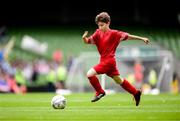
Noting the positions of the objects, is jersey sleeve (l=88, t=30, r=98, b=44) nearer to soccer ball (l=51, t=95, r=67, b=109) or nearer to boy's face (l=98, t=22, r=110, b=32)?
boy's face (l=98, t=22, r=110, b=32)

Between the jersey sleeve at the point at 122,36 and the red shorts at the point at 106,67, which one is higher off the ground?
the jersey sleeve at the point at 122,36

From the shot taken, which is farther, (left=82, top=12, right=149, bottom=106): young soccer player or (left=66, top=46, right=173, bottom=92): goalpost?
(left=66, top=46, right=173, bottom=92): goalpost

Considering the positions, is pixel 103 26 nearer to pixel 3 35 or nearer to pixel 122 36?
pixel 122 36

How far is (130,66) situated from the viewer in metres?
28.7

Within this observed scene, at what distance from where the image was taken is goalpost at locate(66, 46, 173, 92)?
2747cm

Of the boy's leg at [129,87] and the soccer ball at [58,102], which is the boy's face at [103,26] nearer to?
the boy's leg at [129,87]

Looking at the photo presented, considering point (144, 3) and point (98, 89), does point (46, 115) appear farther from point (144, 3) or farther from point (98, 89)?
point (144, 3)

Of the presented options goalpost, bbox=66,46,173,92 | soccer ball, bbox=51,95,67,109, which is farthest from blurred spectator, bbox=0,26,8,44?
soccer ball, bbox=51,95,67,109

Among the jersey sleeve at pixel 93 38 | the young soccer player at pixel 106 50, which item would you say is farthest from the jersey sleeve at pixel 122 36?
the jersey sleeve at pixel 93 38

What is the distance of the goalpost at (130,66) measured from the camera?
27.5 meters

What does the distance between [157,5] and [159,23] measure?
1.45 meters

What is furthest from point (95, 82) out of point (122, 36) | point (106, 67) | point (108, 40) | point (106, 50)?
point (122, 36)

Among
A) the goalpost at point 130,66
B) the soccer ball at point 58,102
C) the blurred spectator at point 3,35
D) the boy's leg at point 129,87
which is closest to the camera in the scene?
the soccer ball at point 58,102

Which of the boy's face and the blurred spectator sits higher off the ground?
the boy's face
